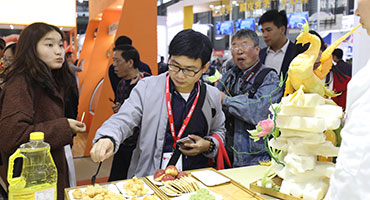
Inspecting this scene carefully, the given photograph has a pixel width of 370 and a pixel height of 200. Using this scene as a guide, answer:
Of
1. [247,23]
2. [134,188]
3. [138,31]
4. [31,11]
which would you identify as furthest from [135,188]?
[247,23]

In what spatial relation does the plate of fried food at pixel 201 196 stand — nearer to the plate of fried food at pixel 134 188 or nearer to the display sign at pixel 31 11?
the plate of fried food at pixel 134 188

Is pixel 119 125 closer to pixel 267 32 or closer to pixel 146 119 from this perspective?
pixel 146 119

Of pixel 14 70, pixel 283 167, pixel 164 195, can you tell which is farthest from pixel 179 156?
pixel 14 70

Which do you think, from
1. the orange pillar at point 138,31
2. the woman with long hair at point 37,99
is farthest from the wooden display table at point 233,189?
the orange pillar at point 138,31

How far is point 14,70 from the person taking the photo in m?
2.07

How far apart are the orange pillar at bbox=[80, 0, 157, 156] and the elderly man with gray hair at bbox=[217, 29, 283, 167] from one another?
3.24m

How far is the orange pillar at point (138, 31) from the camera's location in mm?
5691

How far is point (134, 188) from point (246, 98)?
135 cm

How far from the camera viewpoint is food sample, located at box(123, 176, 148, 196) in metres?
1.44

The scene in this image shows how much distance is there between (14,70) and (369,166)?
2045mm

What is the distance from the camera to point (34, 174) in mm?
1354

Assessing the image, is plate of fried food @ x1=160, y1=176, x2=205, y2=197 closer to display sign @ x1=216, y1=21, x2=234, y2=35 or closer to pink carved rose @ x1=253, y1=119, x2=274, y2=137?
pink carved rose @ x1=253, y1=119, x2=274, y2=137

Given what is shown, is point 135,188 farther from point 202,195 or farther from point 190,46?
point 190,46

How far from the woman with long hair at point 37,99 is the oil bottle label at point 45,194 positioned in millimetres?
694
